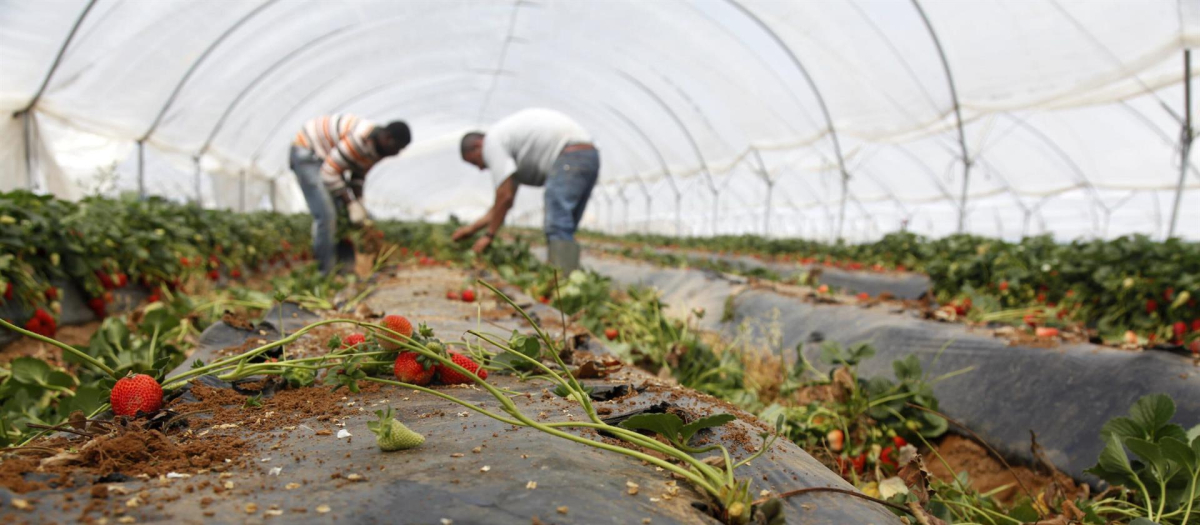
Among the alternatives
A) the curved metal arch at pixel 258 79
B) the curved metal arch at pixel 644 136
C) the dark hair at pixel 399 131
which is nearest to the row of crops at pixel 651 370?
the dark hair at pixel 399 131

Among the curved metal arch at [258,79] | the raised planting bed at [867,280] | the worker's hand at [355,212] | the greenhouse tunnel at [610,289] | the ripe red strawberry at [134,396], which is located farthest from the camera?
the curved metal arch at [258,79]

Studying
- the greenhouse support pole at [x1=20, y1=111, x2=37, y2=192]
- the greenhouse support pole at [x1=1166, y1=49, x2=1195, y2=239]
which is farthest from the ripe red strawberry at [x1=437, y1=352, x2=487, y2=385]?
the greenhouse support pole at [x1=20, y1=111, x2=37, y2=192]

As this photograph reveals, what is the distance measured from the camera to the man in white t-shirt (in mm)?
5961

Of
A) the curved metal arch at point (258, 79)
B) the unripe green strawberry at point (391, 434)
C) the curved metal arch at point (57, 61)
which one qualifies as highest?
the curved metal arch at point (258, 79)

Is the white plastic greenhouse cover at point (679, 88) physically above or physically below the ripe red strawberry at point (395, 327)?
above

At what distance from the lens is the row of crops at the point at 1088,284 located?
4.66m

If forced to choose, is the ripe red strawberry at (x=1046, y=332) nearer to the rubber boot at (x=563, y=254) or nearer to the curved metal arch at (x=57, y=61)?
the rubber boot at (x=563, y=254)

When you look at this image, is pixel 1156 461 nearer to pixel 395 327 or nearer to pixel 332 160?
pixel 395 327

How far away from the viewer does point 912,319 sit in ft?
14.2

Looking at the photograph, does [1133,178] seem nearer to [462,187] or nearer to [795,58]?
[795,58]

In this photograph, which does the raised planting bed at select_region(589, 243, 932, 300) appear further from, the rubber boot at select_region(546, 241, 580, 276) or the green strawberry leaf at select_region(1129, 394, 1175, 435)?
the green strawberry leaf at select_region(1129, 394, 1175, 435)

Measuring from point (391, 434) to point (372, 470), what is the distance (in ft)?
0.28

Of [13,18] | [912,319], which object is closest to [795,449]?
[912,319]

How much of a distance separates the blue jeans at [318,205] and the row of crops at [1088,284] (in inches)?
210
